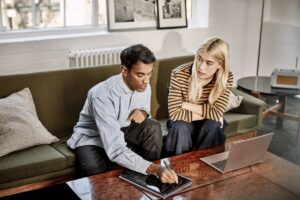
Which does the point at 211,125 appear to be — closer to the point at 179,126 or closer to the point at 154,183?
the point at 179,126

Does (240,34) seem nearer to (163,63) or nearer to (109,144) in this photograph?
(163,63)

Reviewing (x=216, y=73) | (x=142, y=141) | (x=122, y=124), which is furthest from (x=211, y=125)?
(x=122, y=124)

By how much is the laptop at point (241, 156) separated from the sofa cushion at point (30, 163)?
0.87 metres

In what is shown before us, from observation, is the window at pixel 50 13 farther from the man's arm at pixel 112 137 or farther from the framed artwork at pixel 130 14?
the man's arm at pixel 112 137

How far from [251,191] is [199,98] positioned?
1.01 m

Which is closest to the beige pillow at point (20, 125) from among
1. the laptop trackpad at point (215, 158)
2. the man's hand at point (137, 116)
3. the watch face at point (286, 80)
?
the man's hand at point (137, 116)

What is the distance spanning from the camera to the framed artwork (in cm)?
380

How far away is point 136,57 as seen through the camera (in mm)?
2400

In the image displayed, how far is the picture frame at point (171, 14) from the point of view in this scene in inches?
161

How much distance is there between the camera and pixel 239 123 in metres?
3.28

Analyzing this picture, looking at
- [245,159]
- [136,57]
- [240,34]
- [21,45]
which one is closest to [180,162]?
[245,159]

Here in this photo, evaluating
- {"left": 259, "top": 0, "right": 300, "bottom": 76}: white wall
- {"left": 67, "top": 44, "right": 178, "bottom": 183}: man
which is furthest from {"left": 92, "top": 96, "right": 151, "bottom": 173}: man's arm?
{"left": 259, "top": 0, "right": 300, "bottom": 76}: white wall

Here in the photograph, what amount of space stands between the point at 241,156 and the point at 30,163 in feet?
3.85

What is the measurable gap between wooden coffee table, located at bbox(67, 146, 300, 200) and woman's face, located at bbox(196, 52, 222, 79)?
672 mm
